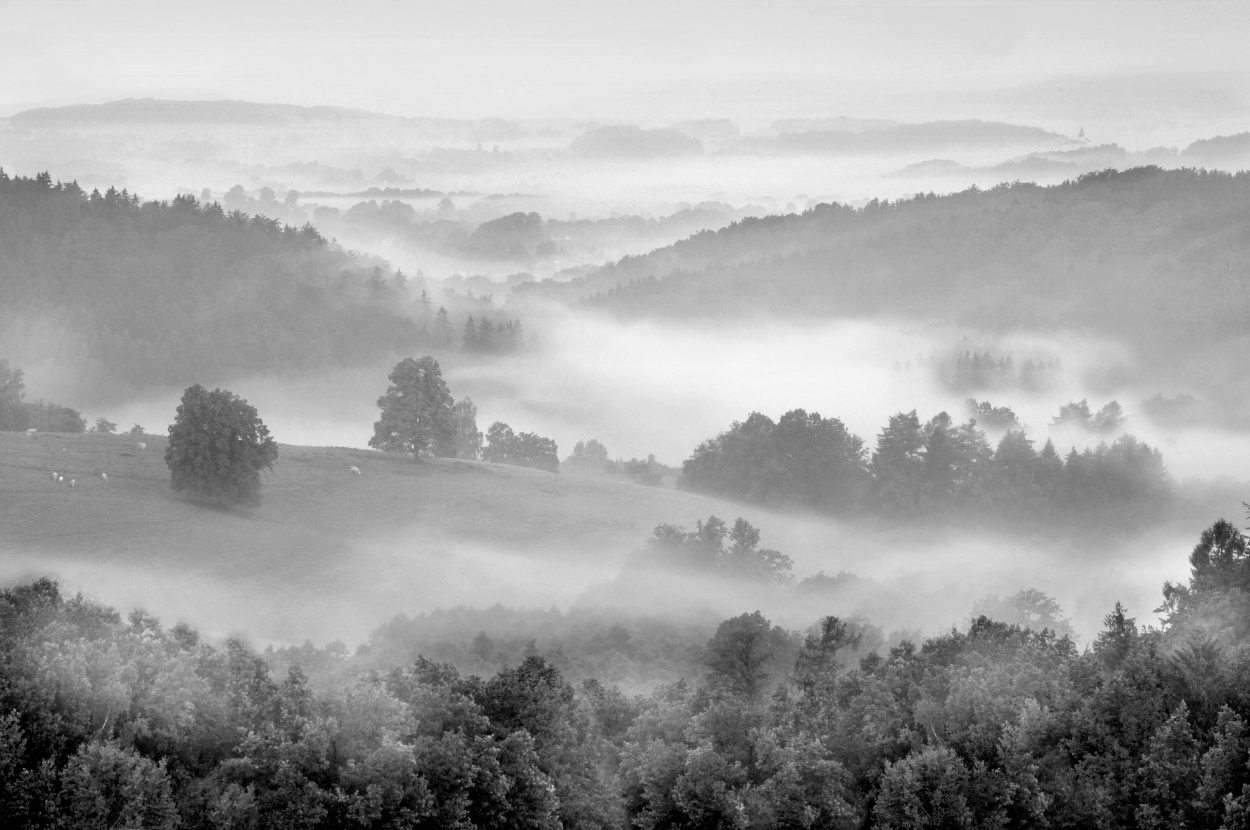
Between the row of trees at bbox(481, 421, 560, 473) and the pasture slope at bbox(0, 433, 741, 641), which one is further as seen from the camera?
the row of trees at bbox(481, 421, 560, 473)

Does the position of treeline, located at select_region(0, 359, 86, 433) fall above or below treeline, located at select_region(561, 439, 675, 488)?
above

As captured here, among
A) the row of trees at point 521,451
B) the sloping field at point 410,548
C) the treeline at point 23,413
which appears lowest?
the sloping field at point 410,548

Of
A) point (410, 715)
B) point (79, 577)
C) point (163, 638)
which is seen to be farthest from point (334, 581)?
point (410, 715)

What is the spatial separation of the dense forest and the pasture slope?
27952 mm

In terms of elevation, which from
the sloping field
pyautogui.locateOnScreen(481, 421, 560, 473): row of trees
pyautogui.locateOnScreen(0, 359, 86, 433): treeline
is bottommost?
the sloping field

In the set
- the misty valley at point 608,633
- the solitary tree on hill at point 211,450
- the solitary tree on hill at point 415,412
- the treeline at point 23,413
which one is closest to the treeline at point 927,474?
the misty valley at point 608,633

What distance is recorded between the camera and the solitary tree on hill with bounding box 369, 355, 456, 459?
4483 inches

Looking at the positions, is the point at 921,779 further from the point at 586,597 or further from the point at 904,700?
the point at 586,597

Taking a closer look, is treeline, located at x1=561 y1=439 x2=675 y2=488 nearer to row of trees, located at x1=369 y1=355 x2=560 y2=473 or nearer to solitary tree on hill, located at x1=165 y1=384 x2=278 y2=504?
row of trees, located at x1=369 y1=355 x2=560 y2=473

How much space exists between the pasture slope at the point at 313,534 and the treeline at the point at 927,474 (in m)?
13.4

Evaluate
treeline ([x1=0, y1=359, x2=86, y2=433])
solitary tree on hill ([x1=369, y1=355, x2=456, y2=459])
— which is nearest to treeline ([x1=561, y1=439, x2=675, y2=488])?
solitary tree on hill ([x1=369, y1=355, x2=456, y2=459])

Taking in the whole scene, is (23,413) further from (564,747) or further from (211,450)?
(564,747)

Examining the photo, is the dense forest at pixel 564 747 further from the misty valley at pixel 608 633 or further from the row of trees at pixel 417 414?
the row of trees at pixel 417 414

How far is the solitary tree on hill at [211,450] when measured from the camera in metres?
92.7
